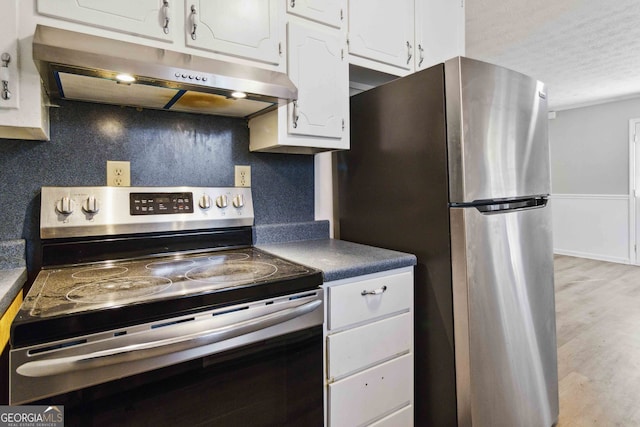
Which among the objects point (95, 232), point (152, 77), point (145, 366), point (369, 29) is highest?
point (369, 29)

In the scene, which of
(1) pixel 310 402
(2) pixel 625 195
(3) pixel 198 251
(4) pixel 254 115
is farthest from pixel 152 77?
(2) pixel 625 195

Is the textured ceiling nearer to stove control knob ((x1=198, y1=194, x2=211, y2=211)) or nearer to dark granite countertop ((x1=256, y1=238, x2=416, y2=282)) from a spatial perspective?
dark granite countertop ((x1=256, y1=238, x2=416, y2=282))

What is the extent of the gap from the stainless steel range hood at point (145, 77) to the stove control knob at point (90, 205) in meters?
0.39

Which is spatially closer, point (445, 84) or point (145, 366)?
point (145, 366)

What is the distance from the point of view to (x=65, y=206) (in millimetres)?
1271

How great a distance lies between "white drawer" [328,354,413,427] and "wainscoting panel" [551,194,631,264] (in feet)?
15.9

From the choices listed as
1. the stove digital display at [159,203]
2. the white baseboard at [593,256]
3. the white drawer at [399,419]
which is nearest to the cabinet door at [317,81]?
the stove digital display at [159,203]

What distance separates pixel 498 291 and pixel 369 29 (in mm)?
1361

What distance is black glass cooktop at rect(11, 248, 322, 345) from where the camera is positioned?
2.62 ft

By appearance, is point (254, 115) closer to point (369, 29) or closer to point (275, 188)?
point (275, 188)

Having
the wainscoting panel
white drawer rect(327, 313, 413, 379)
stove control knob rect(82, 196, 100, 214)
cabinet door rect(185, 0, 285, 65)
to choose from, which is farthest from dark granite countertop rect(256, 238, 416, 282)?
the wainscoting panel

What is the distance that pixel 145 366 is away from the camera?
0.87m

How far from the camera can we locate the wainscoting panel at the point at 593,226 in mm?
5133

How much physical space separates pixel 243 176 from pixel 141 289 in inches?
33.0
